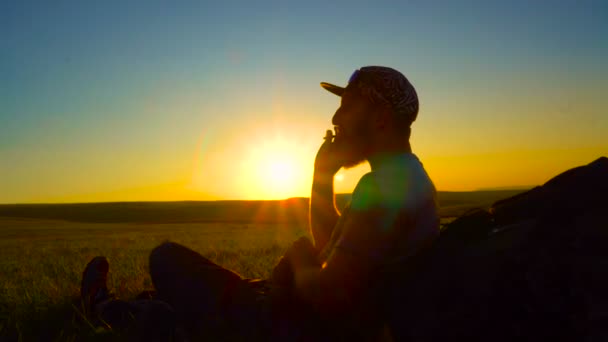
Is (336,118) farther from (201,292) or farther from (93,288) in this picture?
(93,288)

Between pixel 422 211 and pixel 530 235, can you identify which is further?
pixel 422 211

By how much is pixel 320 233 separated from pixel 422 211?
1.17m

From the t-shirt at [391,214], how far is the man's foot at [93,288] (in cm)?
302

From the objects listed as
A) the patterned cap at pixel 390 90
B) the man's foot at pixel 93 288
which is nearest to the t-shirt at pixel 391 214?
the patterned cap at pixel 390 90

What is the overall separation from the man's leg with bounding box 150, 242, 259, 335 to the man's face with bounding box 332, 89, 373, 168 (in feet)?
4.61

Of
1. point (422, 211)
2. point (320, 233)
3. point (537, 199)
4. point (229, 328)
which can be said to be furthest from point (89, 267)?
point (537, 199)

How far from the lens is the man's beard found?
355cm

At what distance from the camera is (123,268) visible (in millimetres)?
8219

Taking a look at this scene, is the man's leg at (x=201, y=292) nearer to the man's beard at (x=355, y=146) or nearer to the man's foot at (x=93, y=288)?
the man's foot at (x=93, y=288)

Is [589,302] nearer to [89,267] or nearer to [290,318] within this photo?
[290,318]

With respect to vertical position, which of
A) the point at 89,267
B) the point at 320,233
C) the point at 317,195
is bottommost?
the point at 89,267

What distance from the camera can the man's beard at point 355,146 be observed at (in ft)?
11.7

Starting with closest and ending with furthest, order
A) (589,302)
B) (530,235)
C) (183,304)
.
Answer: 1. (589,302)
2. (530,235)
3. (183,304)

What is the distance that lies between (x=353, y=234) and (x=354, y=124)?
0.81 m
